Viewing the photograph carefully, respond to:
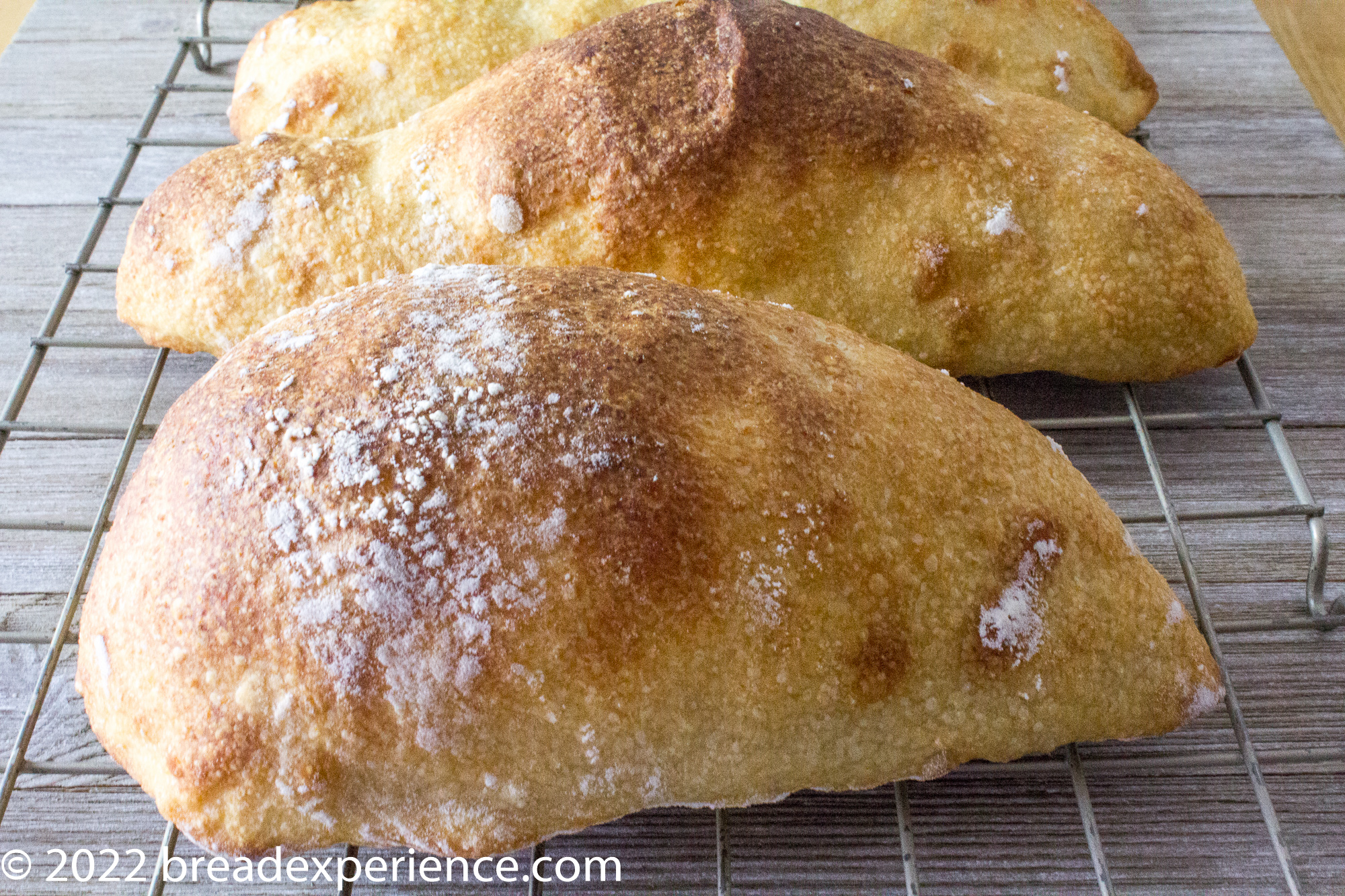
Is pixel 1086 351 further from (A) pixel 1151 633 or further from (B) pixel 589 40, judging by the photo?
(B) pixel 589 40

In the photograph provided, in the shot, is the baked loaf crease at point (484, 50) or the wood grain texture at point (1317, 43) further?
the wood grain texture at point (1317, 43)

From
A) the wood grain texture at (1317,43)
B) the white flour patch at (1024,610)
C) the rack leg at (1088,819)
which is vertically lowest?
the rack leg at (1088,819)

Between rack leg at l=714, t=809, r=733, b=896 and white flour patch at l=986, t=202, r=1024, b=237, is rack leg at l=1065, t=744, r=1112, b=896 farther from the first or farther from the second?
white flour patch at l=986, t=202, r=1024, b=237

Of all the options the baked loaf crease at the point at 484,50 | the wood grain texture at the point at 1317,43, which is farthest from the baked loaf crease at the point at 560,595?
the wood grain texture at the point at 1317,43

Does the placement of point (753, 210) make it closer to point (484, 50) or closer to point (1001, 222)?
point (1001, 222)

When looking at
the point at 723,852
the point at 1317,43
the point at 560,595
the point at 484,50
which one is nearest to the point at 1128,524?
the point at 723,852

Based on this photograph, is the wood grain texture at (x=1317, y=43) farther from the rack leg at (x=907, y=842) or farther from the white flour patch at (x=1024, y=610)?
the rack leg at (x=907, y=842)

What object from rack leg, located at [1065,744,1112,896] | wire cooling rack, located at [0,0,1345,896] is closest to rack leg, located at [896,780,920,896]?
wire cooling rack, located at [0,0,1345,896]
